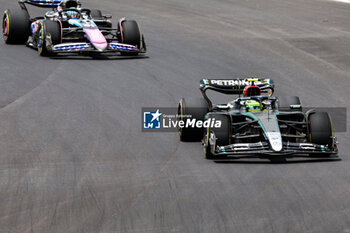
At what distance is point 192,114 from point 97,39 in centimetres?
880

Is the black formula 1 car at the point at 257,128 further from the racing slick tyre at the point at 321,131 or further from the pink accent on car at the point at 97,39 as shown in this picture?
the pink accent on car at the point at 97,39

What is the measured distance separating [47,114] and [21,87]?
309cm

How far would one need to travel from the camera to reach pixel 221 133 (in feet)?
43.3

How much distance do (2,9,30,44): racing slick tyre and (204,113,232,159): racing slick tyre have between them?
13310 mm

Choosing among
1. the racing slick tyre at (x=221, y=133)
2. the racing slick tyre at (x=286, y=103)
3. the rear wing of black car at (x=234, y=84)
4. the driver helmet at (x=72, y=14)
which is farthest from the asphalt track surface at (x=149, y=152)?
the driver helmet at (x=72, y=14)

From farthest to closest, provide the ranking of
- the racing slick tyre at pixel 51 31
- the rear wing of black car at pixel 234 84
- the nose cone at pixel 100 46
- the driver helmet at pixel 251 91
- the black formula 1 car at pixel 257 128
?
the racing slick tyre at pixel 51 31 < the nose cone at pixel 100 46 < the rear wing of black car at pixel 234 84 < the driver helmet at pixel 251 91 < the black formula 1 car at pixel 257 128

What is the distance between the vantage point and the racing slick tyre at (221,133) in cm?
1319

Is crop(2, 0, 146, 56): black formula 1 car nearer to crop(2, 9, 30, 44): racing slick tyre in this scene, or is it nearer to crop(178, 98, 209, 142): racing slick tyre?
crop(2, 9, 30, 44): racing slick tyre

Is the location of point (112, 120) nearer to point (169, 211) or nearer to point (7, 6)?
point (169, 211)

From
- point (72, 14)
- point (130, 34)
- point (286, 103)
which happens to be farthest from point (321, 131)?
point (72, 14)

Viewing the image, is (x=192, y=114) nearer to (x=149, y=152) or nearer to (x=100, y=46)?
(x=149, y=152)

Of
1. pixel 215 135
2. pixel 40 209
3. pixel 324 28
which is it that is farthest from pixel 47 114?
pixel 324 28

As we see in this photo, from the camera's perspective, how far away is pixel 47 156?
1327 centimetres

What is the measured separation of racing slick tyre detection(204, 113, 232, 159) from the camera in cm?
1319
